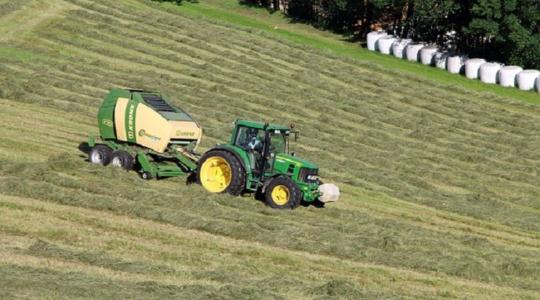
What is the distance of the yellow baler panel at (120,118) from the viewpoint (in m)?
22.8

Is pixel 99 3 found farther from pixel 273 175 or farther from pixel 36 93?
pixel 273 175

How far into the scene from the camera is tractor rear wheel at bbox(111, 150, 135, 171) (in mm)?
22266

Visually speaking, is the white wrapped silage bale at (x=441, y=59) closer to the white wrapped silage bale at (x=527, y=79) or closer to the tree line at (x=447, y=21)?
the tree line at (x=447, y=21)

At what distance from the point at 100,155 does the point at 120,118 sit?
1018 millimetres

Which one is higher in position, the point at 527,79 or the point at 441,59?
the point at 441,59

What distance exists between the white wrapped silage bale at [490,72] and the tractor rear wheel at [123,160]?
96.5ft

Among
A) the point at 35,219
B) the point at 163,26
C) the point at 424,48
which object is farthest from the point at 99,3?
the point at 35,219

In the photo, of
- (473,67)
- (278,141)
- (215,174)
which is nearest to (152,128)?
(215,174)

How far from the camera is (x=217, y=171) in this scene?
71.4ft

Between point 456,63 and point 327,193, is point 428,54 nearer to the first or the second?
point 456,63

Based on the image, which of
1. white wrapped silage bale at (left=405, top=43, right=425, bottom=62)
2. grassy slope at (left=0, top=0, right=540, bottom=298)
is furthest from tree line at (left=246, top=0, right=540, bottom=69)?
grassy slope at (left=0, top=0, right=540, bottom=298)

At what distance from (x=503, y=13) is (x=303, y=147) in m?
22.7

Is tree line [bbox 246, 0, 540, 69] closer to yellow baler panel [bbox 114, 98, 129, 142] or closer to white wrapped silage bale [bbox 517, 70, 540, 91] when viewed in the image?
white wrapped silage bale [bbox 517, 70, 540, 91]

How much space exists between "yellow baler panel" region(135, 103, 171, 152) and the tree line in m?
29.6
